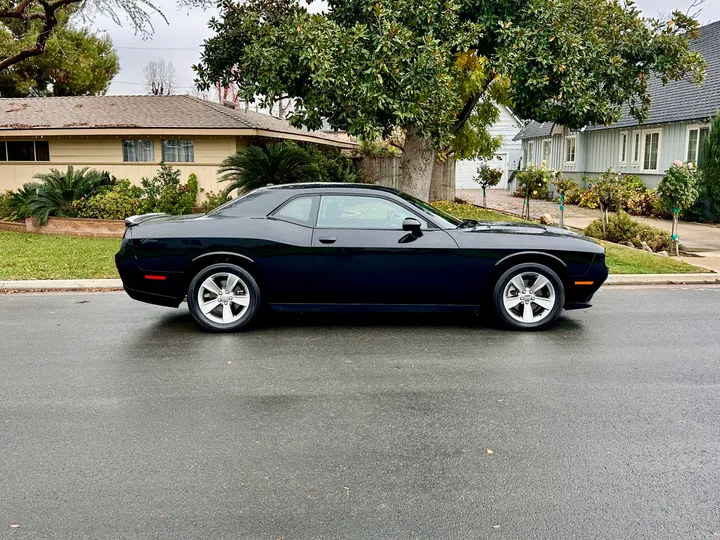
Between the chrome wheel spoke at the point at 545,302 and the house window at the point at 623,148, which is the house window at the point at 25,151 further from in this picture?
the house window at the point at 623,148

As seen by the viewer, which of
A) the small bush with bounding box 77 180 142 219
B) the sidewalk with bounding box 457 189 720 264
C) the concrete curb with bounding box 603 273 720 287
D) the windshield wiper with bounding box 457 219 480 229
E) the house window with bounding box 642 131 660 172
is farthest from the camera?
the house window with bounding box 642 131 660 172

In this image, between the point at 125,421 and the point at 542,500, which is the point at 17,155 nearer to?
the point at 125,421

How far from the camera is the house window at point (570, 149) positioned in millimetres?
29850

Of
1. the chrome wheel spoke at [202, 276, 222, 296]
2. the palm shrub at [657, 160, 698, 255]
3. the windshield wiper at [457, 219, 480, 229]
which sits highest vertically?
the palm shrub at [657, 160, 698, 255]

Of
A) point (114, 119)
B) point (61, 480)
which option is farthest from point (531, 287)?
point (114, 119)

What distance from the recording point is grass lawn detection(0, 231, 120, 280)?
11.2m

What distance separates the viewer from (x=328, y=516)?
346 cm

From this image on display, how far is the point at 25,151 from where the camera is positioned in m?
20.9

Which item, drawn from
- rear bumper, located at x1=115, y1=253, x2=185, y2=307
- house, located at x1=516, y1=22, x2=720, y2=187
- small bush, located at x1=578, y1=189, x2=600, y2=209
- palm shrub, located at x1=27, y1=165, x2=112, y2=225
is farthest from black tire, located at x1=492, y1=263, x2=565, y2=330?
small bush, located at x1=578, y1=189, x2=600, y2=209

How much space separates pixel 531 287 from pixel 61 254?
31.1 ft

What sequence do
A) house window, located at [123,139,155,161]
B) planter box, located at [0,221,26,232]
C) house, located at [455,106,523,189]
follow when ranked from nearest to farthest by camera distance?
planter box, located at [0,221,26,232] → house window, located at [123,139,155,161] → house, located at [455,106,523,189]

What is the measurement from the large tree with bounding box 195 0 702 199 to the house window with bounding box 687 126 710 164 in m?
5.73

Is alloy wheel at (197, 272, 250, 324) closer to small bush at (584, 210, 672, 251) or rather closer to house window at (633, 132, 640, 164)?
small bush at (584, 210, 672, 251)

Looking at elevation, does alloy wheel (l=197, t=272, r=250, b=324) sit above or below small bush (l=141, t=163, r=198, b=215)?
below
